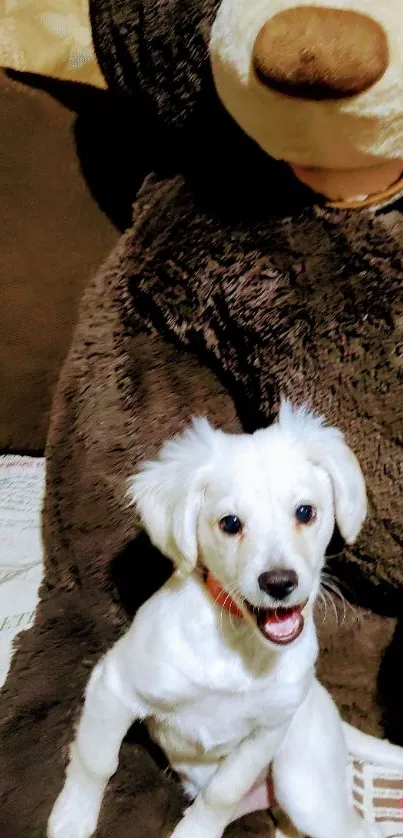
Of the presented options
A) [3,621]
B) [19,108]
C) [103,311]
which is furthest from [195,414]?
[19,108]

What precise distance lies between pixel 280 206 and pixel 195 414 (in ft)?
1.02

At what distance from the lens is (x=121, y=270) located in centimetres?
106

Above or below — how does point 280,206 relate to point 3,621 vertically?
above

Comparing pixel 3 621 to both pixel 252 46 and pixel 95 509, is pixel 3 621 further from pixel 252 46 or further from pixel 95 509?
pixel 252 46

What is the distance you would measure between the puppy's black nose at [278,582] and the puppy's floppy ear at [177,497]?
109mm

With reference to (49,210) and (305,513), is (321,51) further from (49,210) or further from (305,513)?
(49,210)

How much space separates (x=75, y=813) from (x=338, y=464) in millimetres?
541

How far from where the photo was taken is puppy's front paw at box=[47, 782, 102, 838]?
950 mm

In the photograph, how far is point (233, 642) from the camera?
0.92 m

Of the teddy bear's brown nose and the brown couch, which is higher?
the teddy bear's brown nose

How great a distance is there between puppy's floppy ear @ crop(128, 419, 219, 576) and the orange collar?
29 millimetres

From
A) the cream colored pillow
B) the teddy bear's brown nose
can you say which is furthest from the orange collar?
the cream colored pillow

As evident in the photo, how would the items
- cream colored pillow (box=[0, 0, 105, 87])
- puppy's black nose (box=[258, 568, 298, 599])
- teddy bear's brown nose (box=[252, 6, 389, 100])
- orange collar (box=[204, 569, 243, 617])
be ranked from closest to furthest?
1. teddy bear's brown nose (box=[252, 6, 389, 100])
2. puppy's black nose (box=[258, 568, 298, 599])
3. orange collar (box=[204, 569, 243, 617])
4. cream colored pillow (box=[0, 0, 105, 87])

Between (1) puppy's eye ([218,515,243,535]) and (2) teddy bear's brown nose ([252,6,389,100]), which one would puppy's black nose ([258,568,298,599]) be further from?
(2) teddy bear's brown nose ([252,6,389,100])
